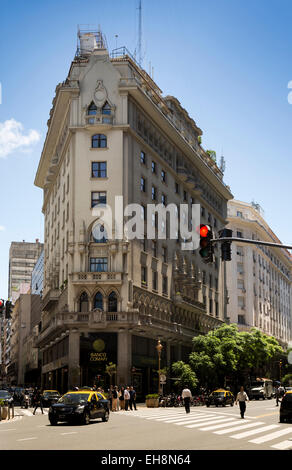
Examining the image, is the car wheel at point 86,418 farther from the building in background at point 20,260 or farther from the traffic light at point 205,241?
the building in background at point 20,260

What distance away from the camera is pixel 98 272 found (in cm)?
5491

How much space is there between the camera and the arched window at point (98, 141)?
58.7 m

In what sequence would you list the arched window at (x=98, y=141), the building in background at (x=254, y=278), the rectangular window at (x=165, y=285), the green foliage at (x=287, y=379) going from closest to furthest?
1. the arched window at (x=98, y=141)
2. the rectangular window at (x=165, y=285)
3. the green foliage at (x=287, y=379)
4. the building in background at (x=254, y=278)

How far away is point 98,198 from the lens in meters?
57.4

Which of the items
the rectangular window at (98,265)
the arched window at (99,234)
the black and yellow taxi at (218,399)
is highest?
the arched window at (99,234)

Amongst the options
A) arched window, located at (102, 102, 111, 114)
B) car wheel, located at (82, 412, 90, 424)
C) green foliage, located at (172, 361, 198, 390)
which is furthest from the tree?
car wheel, located at (82, 412, 90, 424)

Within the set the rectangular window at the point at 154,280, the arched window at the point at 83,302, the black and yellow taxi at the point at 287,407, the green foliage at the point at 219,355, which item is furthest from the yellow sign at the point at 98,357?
the black and yellow taxi at the point at 287,407

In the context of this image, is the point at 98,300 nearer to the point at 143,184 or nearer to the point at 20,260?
the point at 143,184

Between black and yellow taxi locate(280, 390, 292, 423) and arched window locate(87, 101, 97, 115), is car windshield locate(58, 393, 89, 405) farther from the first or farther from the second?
arched window locate(87, 101, 97, 115)

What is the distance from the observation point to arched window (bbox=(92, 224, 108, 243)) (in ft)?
184

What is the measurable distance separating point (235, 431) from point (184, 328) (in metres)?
43.4

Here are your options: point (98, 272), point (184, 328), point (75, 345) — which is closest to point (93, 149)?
point (98, 272)

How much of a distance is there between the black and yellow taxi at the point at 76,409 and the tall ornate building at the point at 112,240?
2528 cm

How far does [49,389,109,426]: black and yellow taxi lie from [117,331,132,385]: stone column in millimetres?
24483
